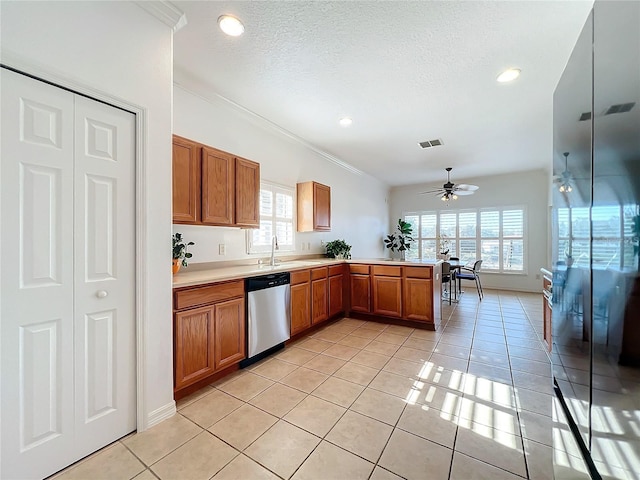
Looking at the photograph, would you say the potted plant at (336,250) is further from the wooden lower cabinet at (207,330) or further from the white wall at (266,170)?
the wooden lower cabinet at (207,330)

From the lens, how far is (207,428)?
177 cm

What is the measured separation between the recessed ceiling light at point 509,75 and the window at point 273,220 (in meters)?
2.86

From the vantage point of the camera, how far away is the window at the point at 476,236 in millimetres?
6414

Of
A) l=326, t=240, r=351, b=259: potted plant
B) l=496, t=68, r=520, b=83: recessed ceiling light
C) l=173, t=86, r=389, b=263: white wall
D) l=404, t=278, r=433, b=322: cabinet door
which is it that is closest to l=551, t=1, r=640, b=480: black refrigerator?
l=496, t=68, r=520, b=83: recessed ceiling light

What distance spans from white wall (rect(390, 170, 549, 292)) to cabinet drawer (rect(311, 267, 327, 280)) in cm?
504

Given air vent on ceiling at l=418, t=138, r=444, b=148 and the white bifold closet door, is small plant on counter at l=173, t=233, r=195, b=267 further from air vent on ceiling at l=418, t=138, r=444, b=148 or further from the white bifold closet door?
air vent on ceiling at l=418, t=138, r=444, b=148

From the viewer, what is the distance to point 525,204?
6277mm

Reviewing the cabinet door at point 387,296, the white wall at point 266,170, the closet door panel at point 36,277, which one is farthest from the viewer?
the cabinet door at point 387,296

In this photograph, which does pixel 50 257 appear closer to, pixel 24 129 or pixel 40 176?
pixel 40 176

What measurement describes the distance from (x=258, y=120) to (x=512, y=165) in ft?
17.9

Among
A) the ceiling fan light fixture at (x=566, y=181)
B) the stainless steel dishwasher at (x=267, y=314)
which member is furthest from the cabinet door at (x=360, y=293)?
the ceiling fan light fixture at (x=566, y=181)

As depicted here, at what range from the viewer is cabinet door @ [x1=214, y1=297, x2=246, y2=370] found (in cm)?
231

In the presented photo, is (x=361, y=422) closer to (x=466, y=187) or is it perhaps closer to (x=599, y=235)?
(x=599, y=235)

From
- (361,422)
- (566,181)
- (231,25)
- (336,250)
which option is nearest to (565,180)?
(566,181)
